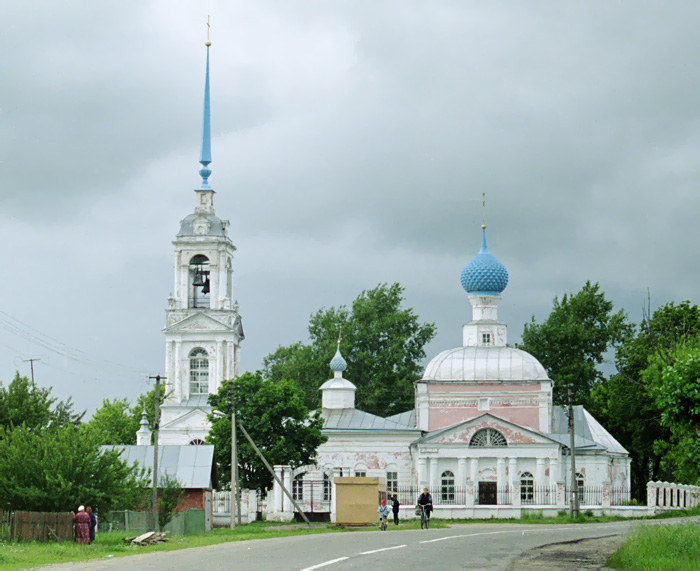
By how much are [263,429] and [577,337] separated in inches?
1228

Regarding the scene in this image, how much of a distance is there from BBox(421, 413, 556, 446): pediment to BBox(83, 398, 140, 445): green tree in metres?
28.0

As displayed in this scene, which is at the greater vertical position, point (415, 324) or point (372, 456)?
point (415, 324)

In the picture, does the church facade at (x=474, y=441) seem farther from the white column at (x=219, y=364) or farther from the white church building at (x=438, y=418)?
the white column at (x=219, y=364)

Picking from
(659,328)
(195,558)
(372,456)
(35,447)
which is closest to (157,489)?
(35,447)

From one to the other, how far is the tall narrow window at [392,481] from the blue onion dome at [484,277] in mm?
12509

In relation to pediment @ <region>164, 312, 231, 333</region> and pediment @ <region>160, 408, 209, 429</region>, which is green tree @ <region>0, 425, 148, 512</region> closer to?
pediment @ <region>160, 408, 209, 429</region>

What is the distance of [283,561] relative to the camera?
67.6ft

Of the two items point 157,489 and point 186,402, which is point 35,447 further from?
point 186,402

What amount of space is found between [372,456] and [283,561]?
131ft

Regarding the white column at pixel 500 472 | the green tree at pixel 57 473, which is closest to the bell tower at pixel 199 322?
the white column at pixel 500 472

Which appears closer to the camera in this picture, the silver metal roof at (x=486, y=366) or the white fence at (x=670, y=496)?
the white fence at (x=670, y=496)

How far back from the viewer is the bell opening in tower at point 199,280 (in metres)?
67.2

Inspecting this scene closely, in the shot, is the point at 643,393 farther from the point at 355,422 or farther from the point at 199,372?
the point at 199,372

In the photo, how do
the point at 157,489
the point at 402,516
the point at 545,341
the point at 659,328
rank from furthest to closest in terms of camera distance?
1. the point at 545,341
2. the point at 659,328
3. the point at 402,516
4. the point at 157,489
